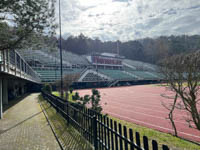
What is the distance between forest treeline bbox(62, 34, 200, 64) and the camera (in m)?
84.6

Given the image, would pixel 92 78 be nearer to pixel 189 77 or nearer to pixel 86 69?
pixel 86 69

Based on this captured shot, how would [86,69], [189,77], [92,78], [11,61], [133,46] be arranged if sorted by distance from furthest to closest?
[133,46]
[92,78]
[86,69]
[11,61]
[189,77]

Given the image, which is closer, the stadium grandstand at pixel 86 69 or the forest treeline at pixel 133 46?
the stadium grandstand at pixel 86 69

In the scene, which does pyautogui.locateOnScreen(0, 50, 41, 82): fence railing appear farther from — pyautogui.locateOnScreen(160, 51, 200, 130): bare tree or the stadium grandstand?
the stadium grandstand

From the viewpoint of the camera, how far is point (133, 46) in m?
111

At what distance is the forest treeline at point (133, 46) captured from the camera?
3330 inches

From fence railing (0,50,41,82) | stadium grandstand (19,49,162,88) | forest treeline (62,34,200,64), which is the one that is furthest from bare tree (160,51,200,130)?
forest treeline (62,34,200,64)

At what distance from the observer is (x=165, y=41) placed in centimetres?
9219

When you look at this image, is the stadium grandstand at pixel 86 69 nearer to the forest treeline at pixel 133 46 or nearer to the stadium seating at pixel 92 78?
the stadium seating at pixel 92 78

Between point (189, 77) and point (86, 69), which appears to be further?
point (86, 69)

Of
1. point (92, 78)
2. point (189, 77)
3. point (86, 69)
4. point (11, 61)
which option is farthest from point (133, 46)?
point (189, 77)

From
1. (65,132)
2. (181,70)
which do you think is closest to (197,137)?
(181,70)

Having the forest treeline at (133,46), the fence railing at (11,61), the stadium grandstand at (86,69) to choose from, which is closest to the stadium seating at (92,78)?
the stadium grandstand at (86,69)

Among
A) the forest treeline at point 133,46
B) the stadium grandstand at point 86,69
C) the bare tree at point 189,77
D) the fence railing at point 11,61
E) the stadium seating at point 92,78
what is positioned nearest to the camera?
the bare tree at point 189,77
